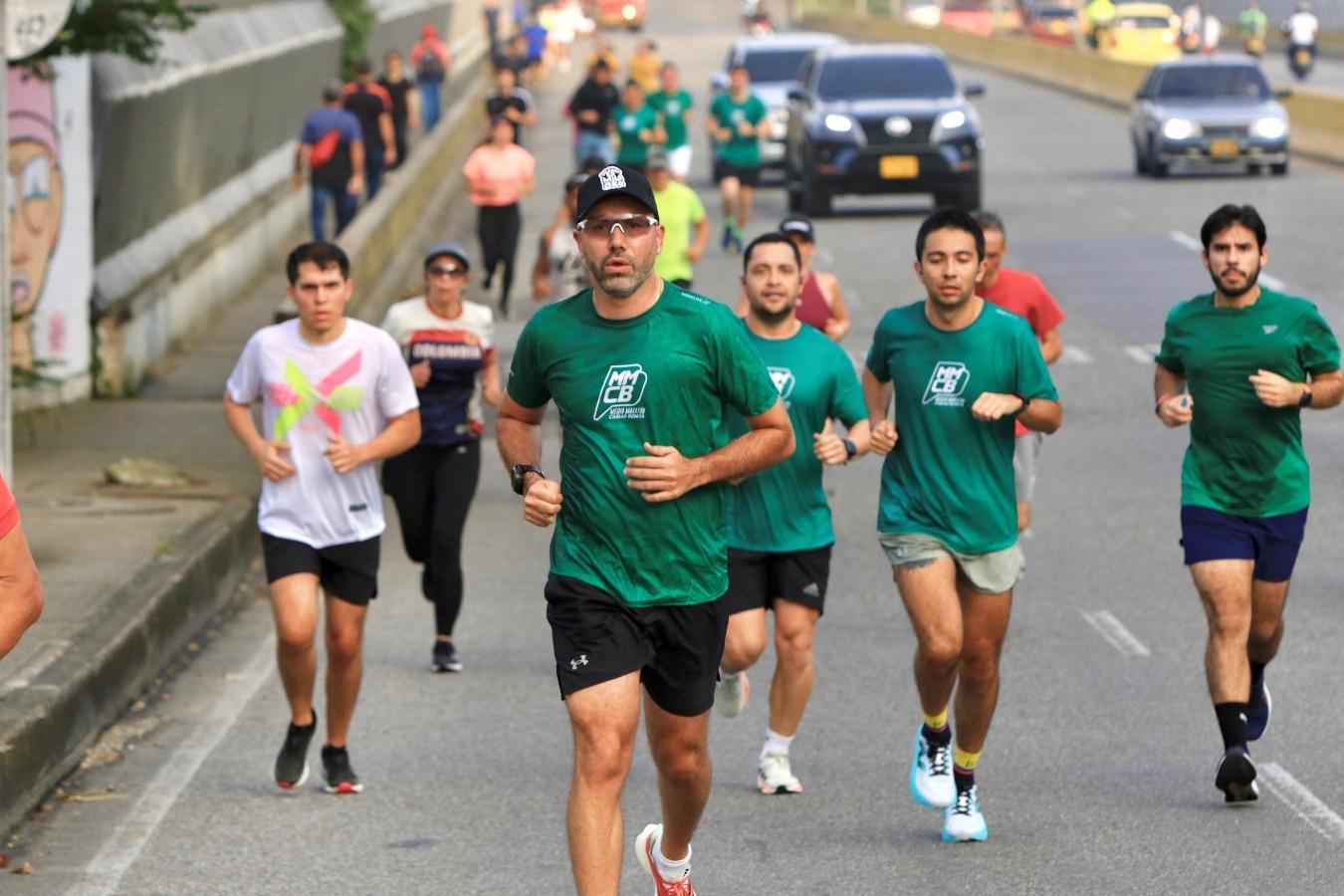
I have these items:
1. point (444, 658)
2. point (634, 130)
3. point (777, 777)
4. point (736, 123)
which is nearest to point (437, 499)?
point (444, 658)

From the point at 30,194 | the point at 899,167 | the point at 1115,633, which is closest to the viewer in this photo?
the point at 1115,633

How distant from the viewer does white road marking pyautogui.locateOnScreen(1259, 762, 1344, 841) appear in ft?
28.3

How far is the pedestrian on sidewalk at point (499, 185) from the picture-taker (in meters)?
23.2

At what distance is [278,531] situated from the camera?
30.2 feet

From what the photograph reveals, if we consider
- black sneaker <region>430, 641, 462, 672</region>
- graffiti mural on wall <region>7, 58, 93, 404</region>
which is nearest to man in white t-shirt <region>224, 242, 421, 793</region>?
black sneaker <region>430, 641, 462, 672</region>

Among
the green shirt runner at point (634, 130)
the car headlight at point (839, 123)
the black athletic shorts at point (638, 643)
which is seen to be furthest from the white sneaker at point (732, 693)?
the car headlight at point (839, 123)

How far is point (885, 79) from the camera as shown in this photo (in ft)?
109

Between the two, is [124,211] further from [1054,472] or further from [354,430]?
[354,430]

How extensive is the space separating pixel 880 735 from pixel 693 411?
3556 mm

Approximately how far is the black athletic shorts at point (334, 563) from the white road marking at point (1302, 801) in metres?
3.19

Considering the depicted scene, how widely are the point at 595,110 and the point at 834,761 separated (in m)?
21.8

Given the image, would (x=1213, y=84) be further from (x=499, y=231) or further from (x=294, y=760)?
(x=294, y=760)

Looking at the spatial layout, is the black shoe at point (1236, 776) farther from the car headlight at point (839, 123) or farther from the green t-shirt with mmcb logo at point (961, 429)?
the car headlight at point (839, 123)

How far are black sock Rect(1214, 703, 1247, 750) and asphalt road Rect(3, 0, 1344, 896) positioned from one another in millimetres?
226
